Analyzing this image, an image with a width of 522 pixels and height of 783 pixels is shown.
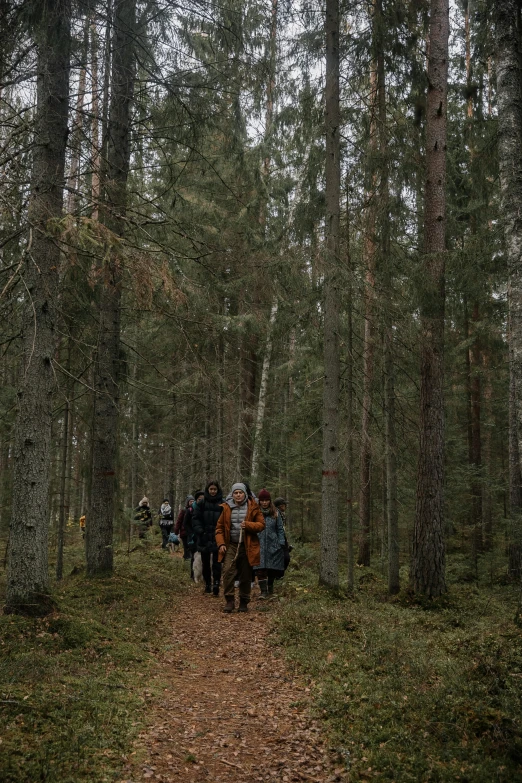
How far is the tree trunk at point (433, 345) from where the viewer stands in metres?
10.2

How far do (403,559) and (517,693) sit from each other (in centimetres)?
1840

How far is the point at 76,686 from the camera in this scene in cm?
A: 533

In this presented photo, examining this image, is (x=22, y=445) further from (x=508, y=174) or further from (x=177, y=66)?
(x=508, y=174)

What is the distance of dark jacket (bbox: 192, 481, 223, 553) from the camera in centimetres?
1234

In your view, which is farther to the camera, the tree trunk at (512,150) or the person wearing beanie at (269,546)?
the person wearing beanie at (269,546)

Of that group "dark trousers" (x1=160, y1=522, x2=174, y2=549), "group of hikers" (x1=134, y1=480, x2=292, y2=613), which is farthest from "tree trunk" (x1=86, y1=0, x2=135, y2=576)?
"dark trousers" (x1=160, y1=522, x2=174, y2=549)

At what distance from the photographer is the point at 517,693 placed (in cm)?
461

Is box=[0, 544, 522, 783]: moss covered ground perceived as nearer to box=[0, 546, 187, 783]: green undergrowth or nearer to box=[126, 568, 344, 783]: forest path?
box=[0, 546, 187, 783]: green undergrowth

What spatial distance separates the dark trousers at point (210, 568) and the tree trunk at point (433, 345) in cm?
425

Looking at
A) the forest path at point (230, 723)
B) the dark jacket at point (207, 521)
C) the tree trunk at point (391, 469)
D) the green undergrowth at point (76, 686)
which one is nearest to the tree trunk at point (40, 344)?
the green undergrowth at point (76, 686)

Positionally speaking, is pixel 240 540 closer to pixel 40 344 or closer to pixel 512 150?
pixel 40 344

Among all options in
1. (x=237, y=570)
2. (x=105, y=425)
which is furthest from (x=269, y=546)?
(x=105, y=425)

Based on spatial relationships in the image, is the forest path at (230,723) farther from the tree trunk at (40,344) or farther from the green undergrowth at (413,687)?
the tree trunk at (40,344)

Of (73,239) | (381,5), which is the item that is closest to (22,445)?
(73,239)
